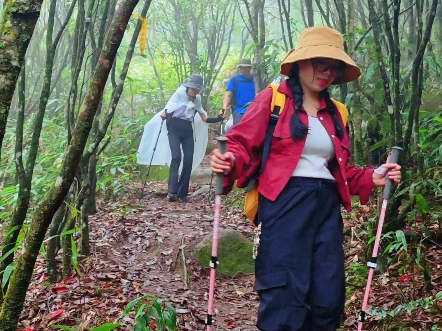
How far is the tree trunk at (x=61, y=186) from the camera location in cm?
254

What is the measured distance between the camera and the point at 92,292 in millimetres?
4164

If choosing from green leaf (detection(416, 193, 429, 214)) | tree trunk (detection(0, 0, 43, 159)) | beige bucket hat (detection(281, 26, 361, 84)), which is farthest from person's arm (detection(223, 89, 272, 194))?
green leaf (detection(416, 193, 429, 214))

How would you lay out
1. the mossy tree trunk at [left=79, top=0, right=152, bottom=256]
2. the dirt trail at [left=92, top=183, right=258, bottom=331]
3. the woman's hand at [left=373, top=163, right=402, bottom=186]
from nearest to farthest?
the woman's hand at [left=373, top=163, right=402, bottom=186] → the mossy tree trunk at [left=79, top=0, right=152, bottom=256] → the dirt trail at [left=92, top=183, right=258, bottom=331]

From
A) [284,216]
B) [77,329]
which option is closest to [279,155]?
[284,216]

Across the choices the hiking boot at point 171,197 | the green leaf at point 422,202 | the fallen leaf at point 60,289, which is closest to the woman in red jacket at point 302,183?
the green leaf at point 422,202

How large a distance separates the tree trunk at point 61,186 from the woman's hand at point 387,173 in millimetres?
1665

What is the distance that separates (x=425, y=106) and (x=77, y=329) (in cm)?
614

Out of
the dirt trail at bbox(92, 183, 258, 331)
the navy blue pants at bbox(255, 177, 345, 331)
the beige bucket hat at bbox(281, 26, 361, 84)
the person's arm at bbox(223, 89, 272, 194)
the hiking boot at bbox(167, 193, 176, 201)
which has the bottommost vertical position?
the dirt trail at bbox(92, 183, 258, 331)

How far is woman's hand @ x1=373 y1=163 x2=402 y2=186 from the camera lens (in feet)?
9.90

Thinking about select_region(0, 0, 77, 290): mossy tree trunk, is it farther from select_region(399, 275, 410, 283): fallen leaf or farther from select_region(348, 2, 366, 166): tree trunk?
select_region(348, 2, 366, 166): tree trunk

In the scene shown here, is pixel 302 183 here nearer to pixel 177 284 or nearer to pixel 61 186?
pixel 61 186

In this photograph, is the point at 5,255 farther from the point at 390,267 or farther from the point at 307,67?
the point at 390,267

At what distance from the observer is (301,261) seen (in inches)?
108

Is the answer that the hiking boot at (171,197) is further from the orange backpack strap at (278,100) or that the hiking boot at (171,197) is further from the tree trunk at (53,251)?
the orange backpack strap at (278,100)
